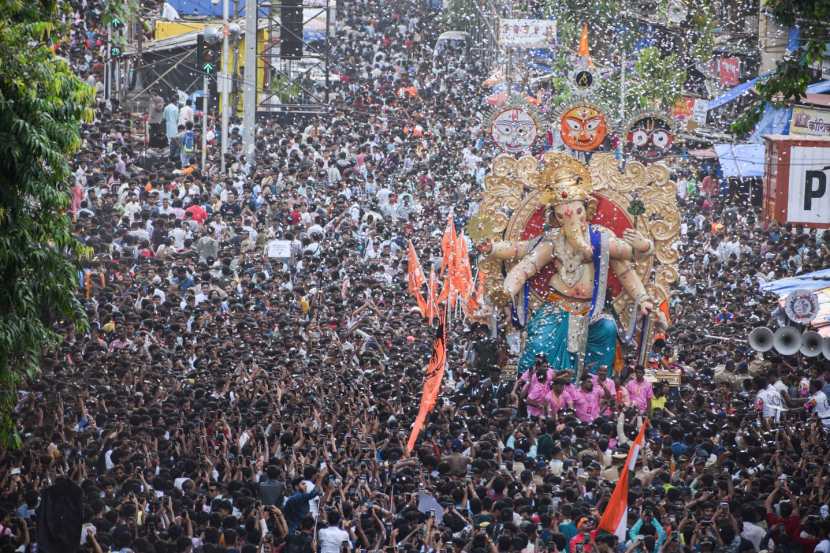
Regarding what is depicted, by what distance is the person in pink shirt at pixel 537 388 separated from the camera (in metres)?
17.3

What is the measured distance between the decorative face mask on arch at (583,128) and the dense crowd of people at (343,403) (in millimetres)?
2831

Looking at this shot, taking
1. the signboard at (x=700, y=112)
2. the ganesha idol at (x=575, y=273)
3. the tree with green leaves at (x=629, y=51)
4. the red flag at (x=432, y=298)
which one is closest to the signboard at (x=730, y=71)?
the tree with green leaves at (x=629, y=51)

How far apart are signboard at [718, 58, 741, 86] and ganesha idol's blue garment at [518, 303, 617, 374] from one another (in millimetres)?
20397

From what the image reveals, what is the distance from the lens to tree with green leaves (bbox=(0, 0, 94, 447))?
490 inches

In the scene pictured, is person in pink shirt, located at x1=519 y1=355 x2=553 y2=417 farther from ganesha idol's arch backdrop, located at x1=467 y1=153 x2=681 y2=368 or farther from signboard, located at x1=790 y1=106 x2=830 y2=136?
signboard, located at x1=790 y1=106 x2=830 y2=136

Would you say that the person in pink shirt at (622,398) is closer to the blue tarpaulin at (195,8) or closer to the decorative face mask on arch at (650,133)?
the decorative face mask on arch at (650,133)

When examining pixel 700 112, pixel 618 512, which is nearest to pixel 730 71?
pixel 700 112

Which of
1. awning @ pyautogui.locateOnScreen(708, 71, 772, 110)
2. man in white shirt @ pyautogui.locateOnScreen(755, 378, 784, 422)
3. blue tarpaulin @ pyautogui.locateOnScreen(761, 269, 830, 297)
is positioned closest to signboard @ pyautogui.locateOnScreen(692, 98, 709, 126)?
awning @ pyautogui.locateOnScreen(708, 71, 772, 110)

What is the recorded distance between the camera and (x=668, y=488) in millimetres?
13320

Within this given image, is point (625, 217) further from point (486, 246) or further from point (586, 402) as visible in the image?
point (586, 402)

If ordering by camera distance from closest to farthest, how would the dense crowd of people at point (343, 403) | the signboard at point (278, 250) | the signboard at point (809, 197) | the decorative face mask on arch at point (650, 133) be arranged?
the dense crowd of people at point (343, 403) < the signboard at point (809, 197) < the signboard at point (278, 250) < the decorative face mask on arch at point (650, 133)

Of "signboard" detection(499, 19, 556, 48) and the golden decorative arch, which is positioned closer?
the golden decorative arch

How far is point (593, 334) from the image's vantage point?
18.8 metres

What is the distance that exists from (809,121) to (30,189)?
18851 millimetres
